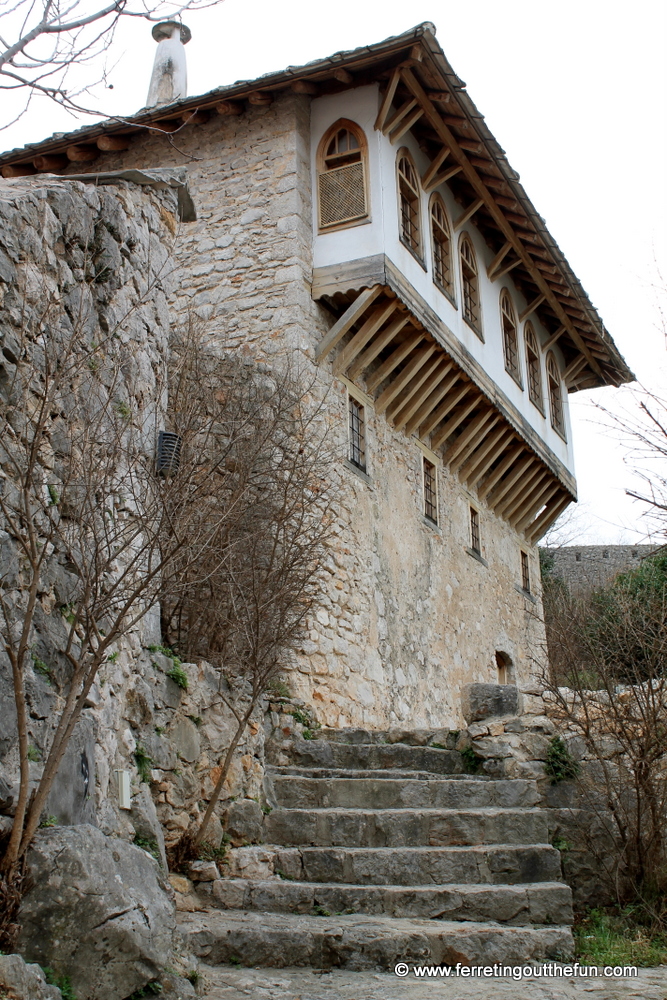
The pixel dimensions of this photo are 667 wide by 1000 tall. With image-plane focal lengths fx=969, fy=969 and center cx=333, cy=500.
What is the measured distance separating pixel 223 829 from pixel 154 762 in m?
0.92

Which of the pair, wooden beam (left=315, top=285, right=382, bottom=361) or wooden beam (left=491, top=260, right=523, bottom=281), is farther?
wooden beam (left=491, top=260, right=523, bottom=281)

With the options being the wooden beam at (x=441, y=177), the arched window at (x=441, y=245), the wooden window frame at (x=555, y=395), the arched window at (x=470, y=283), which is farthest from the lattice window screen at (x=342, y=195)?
the wooden window frame at (x=555, y=395)

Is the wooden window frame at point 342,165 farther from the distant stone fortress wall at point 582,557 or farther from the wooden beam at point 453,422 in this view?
the distant stone fortress wall at point 582,557

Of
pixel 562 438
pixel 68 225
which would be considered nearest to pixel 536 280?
pixel 562 438

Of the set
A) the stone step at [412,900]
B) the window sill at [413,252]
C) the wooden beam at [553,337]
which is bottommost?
the stone step at [412,900]

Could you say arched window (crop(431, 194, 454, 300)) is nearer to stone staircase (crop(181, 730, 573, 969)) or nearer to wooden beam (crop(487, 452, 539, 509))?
wooden beam (crop(487, 452, 539, 509))

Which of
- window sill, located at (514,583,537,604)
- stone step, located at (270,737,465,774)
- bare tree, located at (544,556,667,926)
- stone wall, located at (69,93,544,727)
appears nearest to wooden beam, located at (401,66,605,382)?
stone wall, located at (69,93,544,727)

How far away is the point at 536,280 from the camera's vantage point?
14.8 m

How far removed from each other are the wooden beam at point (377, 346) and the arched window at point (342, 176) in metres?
1.26

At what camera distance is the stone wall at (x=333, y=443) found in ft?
34.1

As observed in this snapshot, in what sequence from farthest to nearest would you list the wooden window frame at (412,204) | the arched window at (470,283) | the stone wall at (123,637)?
the arched window at (470,283), the wooden window frame at (412,204), the stone wall at (123,637)

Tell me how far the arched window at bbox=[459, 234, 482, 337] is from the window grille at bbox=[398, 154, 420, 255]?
155 cm

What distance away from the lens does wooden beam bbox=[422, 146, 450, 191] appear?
12102 mm

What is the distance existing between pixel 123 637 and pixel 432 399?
7.83 m
